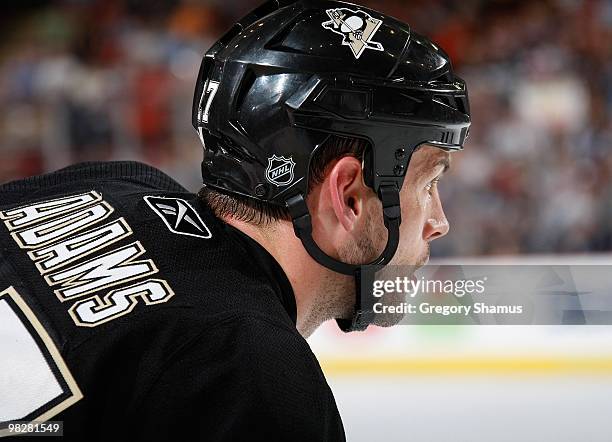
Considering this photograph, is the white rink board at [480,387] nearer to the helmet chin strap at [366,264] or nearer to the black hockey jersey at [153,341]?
the helmet chin strap at [366,264]

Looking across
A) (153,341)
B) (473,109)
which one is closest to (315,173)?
(153,341)

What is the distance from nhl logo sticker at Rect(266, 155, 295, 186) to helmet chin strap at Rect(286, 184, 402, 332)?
1.3 inches

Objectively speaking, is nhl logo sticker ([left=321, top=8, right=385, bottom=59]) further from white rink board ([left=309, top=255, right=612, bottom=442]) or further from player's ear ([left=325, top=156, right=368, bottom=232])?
white rink board ([left=309, top=255, right=612, bottom=442])

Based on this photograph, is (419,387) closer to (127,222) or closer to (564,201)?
(127,222)

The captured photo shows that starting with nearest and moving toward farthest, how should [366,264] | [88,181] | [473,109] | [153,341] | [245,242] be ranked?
[153,341] → [245,242] → [366,264] → [88,181] → [473,109]

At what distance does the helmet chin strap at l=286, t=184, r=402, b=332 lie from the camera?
1.49 meters

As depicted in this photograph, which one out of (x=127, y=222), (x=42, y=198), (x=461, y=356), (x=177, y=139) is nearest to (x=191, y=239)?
(x=127, y=222)

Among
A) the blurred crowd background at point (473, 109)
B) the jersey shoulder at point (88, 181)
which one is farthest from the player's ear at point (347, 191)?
the blurred crowd background at point (473, 109)

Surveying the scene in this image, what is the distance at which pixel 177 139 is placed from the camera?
511 centimetres

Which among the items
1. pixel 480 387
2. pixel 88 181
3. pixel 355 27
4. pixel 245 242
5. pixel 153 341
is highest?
pixel 355 27

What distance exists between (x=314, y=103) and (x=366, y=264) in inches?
11.8

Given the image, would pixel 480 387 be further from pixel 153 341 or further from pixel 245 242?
pixel 153 341

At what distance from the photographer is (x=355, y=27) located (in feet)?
5.04

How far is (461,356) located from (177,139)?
3327 millimetres
